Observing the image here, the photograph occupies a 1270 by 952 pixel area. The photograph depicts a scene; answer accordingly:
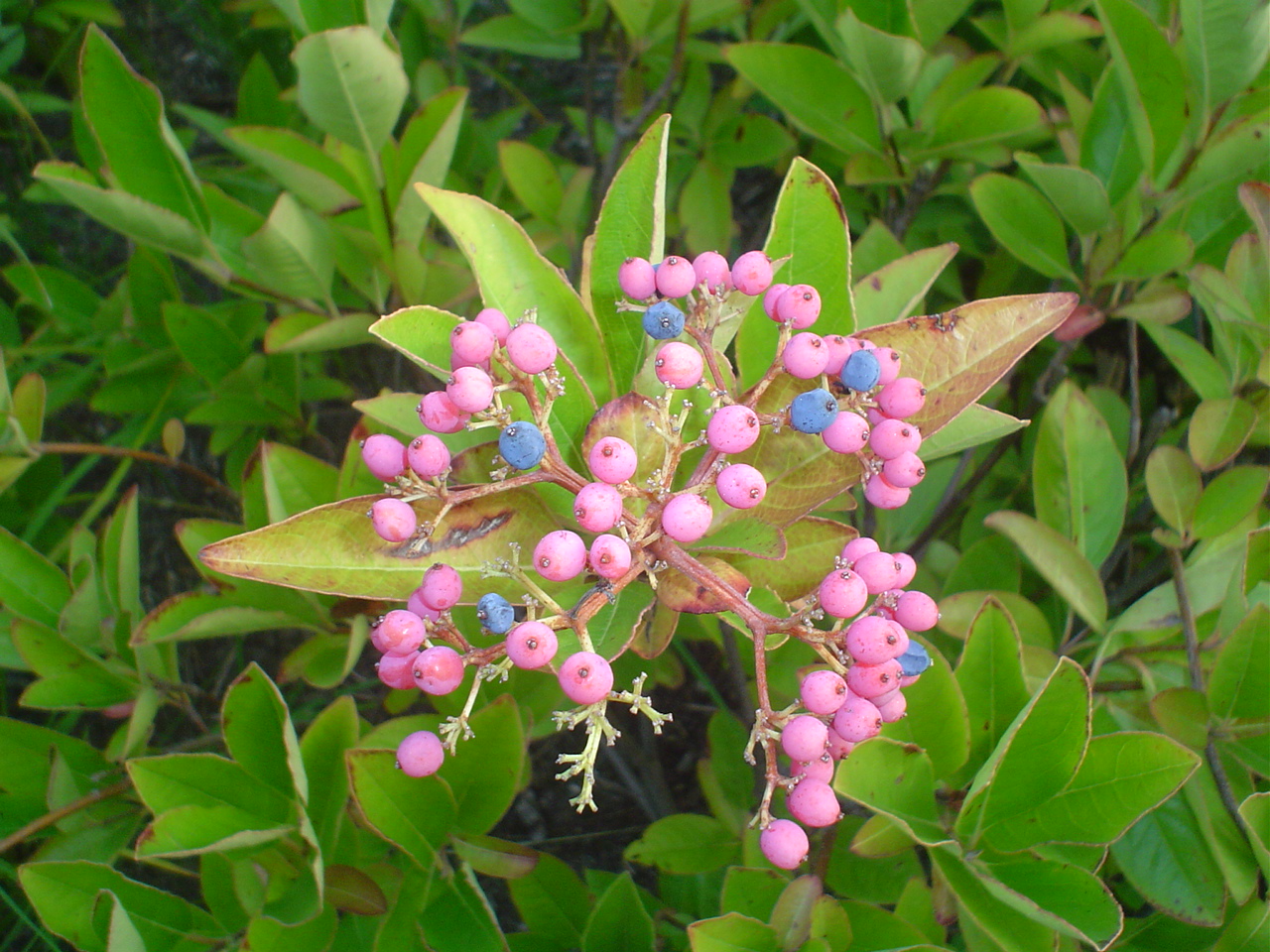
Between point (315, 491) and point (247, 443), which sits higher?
point (315, 491)

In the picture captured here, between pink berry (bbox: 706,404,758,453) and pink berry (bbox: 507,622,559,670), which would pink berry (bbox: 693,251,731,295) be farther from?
pink berry (bbox: 507,622,559,670)

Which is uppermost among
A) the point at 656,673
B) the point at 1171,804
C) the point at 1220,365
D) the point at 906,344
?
the point at 906,344

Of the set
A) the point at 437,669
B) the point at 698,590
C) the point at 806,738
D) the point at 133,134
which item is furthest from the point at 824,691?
the point at 133,134

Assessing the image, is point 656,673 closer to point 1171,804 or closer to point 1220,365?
point 1171,804

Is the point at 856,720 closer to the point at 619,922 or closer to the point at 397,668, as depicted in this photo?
the point at 397,668

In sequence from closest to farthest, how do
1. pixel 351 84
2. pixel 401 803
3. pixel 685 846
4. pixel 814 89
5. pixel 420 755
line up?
pixel 420 755 < pixel 401 803 < pixel 351 84 < pixel 685 846 < pixel 814 89

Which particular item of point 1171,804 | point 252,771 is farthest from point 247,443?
point 1171,804

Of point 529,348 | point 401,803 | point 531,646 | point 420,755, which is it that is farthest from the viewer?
point 401,803
